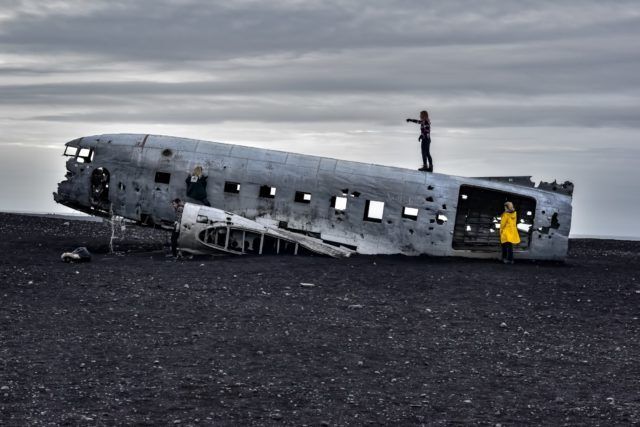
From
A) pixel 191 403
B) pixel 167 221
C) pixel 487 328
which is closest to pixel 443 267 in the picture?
pixel 487 328

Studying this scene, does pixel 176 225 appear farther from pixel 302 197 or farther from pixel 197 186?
pixel 302 197

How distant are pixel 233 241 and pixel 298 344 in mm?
11508

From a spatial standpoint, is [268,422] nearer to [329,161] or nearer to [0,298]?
[0,298]

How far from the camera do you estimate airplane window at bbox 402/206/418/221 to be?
29062mm

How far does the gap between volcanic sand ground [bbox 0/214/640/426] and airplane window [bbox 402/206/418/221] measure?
1.69m

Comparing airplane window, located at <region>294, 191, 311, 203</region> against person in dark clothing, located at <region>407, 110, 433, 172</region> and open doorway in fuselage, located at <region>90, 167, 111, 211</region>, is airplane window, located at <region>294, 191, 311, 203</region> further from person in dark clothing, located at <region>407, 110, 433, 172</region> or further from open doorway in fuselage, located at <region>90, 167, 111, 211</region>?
open doorway in fuselage, located at <region>90, 167, 111, 211</region>

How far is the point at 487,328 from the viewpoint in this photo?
19.2 m

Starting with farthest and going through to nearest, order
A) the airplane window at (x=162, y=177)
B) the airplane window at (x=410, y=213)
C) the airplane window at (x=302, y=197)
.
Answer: the airplane window at (x=162, y=177), the airplane window at (x=410, y=213), the airplane window at (x=302, y=197)

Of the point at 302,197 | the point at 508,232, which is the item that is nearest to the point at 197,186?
the point at 302,197

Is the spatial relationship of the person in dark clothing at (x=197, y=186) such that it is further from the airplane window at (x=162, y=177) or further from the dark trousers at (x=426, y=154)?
the dark trousers at (x=426, y=154)

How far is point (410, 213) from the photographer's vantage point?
29.1 meters

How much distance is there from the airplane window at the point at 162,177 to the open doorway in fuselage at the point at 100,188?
1945mm

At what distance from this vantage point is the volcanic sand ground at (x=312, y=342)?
1296 cm

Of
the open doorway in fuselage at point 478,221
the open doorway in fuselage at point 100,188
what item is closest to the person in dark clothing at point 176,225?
the open doorway in fuselage at point 100,188
